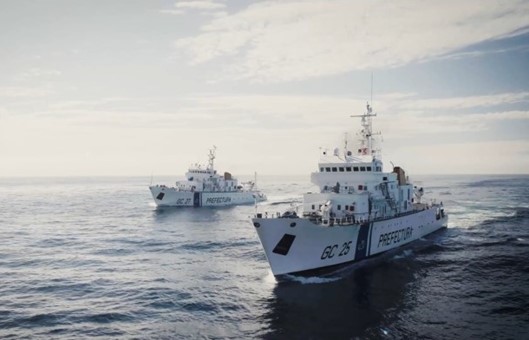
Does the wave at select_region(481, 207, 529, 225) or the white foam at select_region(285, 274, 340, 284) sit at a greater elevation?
the wave at select_region(481, 207, 529, 225)

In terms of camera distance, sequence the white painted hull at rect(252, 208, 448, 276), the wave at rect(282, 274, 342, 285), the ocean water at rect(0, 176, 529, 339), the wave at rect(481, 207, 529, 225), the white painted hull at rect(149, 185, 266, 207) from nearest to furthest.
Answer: the ocean water at rect(0, 176, 529, 339)
the white painted hull at rect(252, 208, 448, 276)
the wave at rect(282, 274, 342, 285)
the wave at rect(481, 207, 529, 225)
the white painted hull at rect(149, 185, 266, 207)

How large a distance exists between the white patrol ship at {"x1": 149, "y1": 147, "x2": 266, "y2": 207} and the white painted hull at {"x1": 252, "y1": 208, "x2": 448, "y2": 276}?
160 ft

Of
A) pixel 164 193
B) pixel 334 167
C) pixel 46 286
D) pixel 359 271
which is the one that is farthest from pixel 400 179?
pixel 164 193

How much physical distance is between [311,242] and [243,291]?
560 cm

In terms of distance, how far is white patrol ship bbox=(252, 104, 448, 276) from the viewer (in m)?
24.1

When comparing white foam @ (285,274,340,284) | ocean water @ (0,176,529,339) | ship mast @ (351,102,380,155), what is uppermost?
ship mast @ (351,102,380,155)

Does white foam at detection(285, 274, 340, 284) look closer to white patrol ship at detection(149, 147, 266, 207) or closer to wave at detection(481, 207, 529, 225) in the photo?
wave at detection(481, 207, 529, 225)

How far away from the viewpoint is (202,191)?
249 ft

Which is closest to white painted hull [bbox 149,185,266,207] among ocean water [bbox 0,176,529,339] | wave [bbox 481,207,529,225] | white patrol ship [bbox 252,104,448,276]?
ocean water [bbox 0,176,529,339]

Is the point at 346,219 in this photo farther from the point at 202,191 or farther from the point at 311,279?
the point at 202,191

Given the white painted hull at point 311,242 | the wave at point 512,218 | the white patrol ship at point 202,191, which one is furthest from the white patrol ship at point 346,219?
the white patrol ship at point 202,191

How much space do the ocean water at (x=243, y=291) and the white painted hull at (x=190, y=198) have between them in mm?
30868

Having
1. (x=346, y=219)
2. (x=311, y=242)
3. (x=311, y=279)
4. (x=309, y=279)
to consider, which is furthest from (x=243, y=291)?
(x=346, y=219)

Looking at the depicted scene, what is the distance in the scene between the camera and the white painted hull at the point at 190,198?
7200 cm
